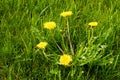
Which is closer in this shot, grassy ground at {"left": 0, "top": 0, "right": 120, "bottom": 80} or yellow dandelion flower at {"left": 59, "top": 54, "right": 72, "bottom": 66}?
yellow dandelion flower at {"left": 59, "top": 54, "right": 72, "bottom": 66}

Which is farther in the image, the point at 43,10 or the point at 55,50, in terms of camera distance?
the point at 43,10

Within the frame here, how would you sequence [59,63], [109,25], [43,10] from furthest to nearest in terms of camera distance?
[43,10] < [109,25] < [59,63]

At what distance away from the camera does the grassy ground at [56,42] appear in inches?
64.5

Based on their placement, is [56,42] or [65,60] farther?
[56,42]

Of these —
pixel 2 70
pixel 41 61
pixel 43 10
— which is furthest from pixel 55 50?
pixel 43 10

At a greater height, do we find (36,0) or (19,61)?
(36,0)

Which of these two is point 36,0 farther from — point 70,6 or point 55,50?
point 55,50

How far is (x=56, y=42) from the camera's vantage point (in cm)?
180

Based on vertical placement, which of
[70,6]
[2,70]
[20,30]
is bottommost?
[2,70]

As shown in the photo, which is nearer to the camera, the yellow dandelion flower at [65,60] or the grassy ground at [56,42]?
the yellow dandelion flower at [65,60]

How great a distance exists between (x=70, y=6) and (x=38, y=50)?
1.95ft

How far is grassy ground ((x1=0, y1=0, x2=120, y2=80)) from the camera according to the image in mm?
1639

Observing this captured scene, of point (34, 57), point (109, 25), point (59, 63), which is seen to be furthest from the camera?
point (109, 25)

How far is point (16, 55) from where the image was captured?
1745mm
